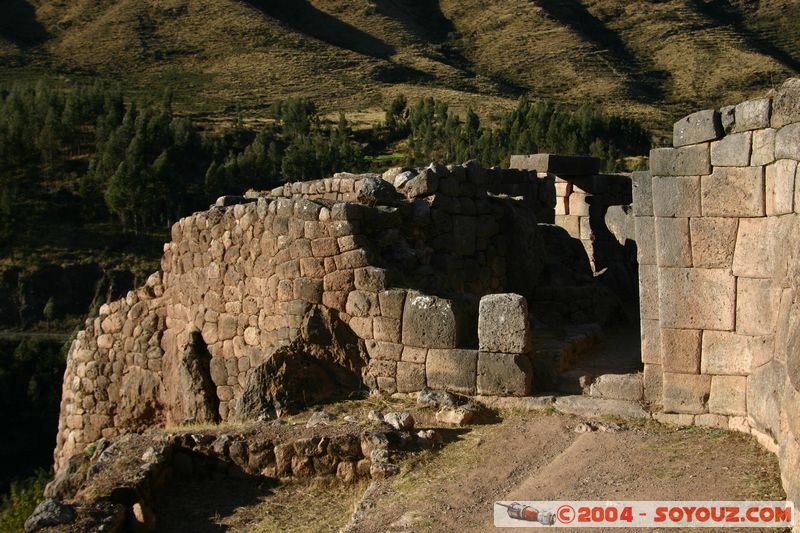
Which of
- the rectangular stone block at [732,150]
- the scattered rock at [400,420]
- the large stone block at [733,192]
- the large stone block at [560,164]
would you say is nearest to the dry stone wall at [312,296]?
the scattered rock at [400,420]

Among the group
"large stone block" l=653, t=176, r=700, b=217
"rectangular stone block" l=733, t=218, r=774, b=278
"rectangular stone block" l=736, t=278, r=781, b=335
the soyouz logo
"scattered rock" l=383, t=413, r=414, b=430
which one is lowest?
the soyouz logo

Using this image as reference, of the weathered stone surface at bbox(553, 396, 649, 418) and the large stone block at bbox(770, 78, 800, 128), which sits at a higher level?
the large stone block at bbox(770, 78, 800, 128)

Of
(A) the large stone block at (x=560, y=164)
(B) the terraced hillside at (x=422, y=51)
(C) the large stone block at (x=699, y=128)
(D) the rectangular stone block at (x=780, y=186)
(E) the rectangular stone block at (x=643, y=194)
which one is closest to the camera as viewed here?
(D) the rectangular stone block at (x=780, y=186)

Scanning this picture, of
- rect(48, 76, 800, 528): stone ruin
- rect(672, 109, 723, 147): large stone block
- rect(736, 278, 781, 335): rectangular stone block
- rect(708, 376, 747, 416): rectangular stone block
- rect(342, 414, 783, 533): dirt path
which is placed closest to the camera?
rect(342, 414, 783, 533): dirt path

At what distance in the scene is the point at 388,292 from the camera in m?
8.76

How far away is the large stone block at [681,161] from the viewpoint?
7.22m

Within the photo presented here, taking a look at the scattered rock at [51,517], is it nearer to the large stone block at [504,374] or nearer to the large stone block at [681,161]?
the large stone block at [504,374]

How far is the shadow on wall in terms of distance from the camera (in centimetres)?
7738

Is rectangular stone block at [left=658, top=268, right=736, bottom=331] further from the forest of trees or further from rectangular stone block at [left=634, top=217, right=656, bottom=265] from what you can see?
the forest of trees

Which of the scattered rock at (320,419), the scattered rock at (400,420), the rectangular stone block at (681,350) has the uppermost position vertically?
the rectangular stone block at (681,350)

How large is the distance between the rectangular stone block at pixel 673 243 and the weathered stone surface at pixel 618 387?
106 cm

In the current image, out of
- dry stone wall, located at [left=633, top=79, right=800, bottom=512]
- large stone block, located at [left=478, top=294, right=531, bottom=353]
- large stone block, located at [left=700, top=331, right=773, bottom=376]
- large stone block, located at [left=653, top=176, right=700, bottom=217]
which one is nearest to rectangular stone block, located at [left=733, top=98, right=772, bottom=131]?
dry stone wall, located at [left=633, top=79, right=800, bottom=512]

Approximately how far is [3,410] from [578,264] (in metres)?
22.4

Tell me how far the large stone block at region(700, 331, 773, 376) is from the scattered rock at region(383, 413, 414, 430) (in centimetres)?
237
